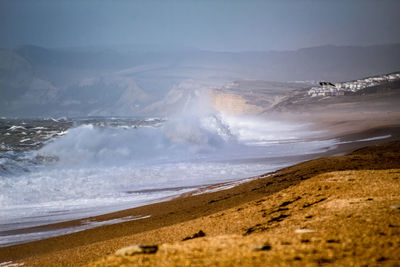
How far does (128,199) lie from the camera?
15391mm

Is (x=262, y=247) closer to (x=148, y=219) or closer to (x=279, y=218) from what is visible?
(x=279, y=218)

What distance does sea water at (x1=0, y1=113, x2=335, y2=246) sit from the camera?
14865 millimetres

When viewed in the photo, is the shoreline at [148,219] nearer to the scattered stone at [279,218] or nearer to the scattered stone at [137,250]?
the scattered stone at [279,218]

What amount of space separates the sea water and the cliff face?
68322mm

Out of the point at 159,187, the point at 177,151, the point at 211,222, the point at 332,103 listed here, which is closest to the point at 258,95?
the point at 332,103

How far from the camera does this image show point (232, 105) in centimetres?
11800

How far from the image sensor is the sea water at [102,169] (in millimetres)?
14865

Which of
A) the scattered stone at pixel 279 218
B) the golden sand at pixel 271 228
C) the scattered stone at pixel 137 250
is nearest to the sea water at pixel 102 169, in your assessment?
the golden sand at pixel 271 228

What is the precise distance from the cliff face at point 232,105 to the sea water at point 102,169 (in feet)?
224

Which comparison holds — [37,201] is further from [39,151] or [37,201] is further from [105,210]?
[39,151]

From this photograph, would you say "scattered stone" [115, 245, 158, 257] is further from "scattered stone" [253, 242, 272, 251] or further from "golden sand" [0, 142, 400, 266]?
"scattered stone" [253, 242, 272, 251]

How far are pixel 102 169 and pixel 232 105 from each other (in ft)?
310

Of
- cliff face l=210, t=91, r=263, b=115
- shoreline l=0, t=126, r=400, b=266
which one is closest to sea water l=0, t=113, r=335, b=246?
shoreline l=0, t=126, r=400, b=266

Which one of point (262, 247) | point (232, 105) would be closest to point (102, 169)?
point (262, 247)
